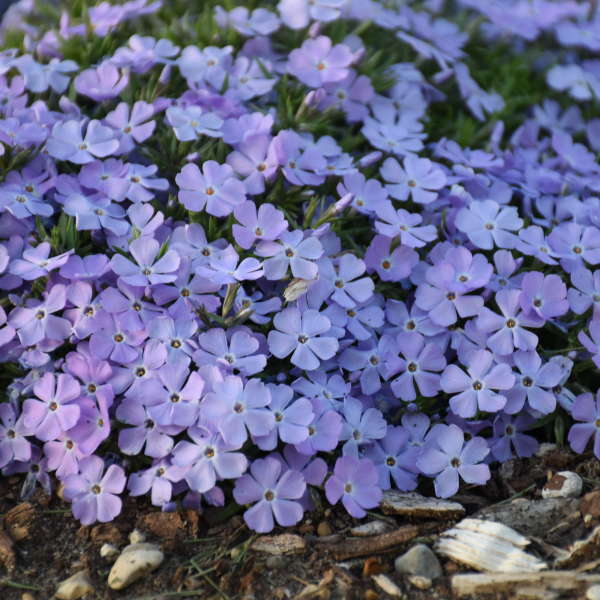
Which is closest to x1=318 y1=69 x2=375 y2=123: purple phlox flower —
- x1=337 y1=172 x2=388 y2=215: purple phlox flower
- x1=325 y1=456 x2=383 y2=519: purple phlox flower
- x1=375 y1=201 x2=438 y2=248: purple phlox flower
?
x1=337 y1=172 x2=388 y2=215: purple phlox flower

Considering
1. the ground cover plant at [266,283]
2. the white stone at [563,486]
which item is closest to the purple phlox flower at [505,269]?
the ground cover plant at [266,283]

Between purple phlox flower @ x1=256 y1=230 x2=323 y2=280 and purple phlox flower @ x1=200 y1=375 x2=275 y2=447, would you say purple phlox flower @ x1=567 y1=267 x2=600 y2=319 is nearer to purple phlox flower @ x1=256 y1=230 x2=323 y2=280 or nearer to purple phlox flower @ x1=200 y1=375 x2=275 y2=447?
purple phlox flower @ x1=256 y1=230 x2=323 y2=280

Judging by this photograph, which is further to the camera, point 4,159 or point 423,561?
point 4,159

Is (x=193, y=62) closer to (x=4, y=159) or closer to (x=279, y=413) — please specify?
(x=4, y=159)

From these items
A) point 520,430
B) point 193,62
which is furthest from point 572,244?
point 193,62

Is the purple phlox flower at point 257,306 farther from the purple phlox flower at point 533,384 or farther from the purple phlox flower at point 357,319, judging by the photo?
the purple phlox flower at point 533,384

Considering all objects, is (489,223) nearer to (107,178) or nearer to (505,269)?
(505,269)
